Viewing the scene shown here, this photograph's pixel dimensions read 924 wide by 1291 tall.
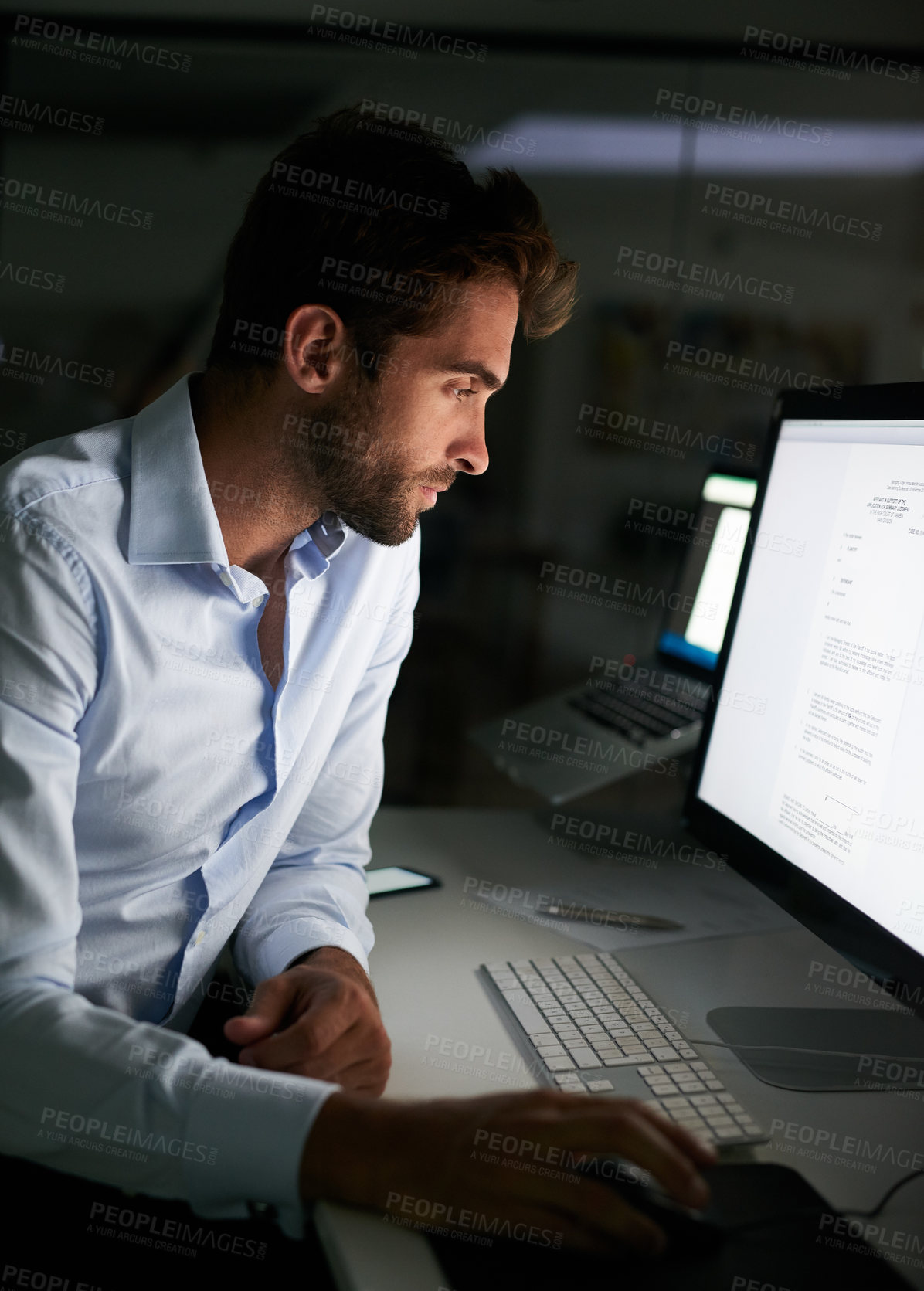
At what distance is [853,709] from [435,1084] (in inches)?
18.0

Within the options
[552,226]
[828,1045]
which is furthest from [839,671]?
[552,226]

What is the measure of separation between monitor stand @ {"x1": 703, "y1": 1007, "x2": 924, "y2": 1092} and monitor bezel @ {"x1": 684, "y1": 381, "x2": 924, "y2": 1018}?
0.10 metres

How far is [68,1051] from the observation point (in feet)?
2.28

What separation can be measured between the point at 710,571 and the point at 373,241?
86 cm

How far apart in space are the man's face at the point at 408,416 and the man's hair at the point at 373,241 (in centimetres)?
2

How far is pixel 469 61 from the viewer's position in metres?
2.88

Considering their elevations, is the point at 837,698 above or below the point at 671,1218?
above

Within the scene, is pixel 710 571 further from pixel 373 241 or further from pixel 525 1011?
pixel 525 1011

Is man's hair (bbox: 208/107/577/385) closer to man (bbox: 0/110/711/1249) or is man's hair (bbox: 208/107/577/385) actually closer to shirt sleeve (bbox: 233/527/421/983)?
man (bbox: 0/110/711/1249)

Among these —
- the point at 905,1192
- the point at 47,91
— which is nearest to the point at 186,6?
the point at 47,91

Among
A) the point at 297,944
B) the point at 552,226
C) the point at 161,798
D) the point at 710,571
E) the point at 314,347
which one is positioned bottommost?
the point at 297,944

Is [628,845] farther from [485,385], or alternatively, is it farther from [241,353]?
[241,353]

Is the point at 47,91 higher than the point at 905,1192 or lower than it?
higher

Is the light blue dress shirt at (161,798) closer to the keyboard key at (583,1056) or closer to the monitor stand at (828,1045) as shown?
the keyboard key at (583,1056)
